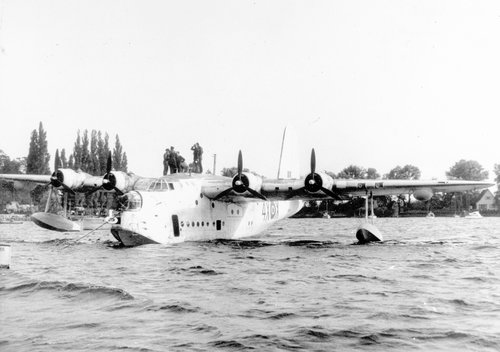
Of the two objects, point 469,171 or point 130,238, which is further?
point 469,171

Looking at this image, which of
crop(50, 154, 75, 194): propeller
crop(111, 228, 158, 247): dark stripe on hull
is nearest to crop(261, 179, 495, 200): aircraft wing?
crop(111, 228, 158, 247): dark stripe on hull

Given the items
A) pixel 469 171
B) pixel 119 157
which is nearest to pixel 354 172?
pixel 469 171

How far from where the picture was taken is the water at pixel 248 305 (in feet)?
19.8

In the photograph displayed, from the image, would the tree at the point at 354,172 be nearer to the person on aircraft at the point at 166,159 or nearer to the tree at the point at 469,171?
the tree at the point at 469,171

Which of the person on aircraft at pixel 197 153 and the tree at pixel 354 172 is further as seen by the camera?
the tree at pixel 354 172

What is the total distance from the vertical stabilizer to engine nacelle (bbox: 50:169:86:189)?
37.4 ft

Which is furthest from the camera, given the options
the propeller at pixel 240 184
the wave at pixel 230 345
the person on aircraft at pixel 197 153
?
the person on aircraft at pixel 197 153

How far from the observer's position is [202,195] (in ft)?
71.9

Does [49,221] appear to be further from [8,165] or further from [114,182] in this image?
[8,165]

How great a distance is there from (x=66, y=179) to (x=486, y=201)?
9251 cm

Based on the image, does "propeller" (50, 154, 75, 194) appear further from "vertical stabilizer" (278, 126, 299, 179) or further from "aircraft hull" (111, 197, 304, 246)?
"vertical stabilizer" (278, 126, 299, 179)

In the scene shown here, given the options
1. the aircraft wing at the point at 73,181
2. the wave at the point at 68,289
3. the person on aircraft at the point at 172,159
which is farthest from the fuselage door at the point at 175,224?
the wave at the point at 68,289

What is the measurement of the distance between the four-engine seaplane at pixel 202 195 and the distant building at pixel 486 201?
270 feet

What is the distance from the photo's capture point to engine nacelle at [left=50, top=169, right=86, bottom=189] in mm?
24312
